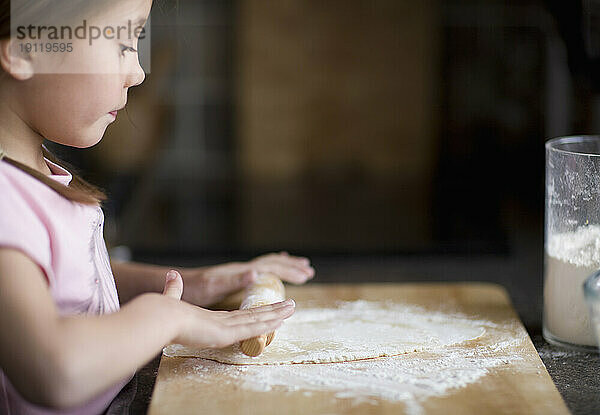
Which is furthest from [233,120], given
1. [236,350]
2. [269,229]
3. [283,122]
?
[236,350]

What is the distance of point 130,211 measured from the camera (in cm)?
176

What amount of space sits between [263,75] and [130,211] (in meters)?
2.61

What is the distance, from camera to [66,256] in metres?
0.66

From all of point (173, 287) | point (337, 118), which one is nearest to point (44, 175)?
point (173, 287)

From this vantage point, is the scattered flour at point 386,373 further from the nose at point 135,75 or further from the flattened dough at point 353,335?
the nose at point 135,75

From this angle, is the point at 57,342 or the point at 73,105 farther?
the point at 73,105

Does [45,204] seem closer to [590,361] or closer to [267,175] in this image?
[590,361]

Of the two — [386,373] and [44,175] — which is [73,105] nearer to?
[44,175]

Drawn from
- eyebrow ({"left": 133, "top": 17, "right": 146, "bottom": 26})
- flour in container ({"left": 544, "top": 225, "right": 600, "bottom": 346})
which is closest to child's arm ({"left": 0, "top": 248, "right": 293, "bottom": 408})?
eyebrow ({"left": 133, "top": 17, "right": 146, "bottom": 26})

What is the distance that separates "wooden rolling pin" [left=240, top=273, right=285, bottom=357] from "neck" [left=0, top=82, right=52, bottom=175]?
262 mm

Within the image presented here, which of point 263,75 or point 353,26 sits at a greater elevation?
point 353,26

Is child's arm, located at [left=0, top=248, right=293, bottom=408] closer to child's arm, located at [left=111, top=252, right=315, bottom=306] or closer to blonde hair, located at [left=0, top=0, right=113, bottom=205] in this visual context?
blonde hair, located at [left=0, top=0, right=113, bottom=205]

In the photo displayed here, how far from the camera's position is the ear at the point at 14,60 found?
642mm

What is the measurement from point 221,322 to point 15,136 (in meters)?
0.25
